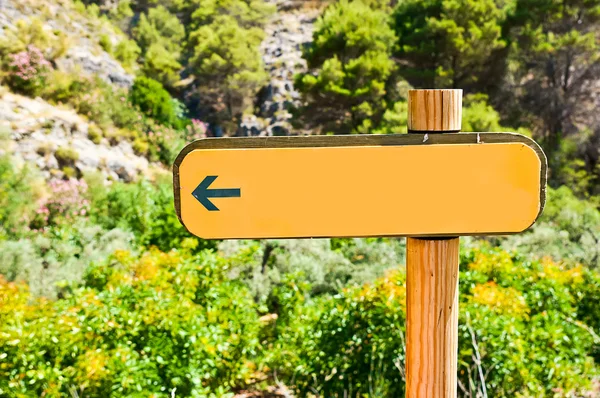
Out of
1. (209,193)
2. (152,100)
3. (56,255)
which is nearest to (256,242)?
(56,255)

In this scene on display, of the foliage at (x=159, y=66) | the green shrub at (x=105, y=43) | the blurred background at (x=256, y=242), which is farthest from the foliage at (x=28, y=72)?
the foliage at (x=159, y=66)

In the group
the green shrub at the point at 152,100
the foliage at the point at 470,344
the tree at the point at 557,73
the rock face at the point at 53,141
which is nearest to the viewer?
the foliage at the point at 470,344

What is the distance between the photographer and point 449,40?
34.0 feet

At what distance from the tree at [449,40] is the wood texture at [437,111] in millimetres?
10231

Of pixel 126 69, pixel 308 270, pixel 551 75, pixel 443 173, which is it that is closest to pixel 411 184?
pixel 443 173

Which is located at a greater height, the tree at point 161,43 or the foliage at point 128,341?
the tree at point 161,43

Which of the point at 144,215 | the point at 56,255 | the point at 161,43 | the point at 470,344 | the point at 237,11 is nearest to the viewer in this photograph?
the point at 470,344

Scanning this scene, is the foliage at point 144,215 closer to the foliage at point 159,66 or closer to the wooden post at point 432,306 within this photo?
the wooden post at point 432,306

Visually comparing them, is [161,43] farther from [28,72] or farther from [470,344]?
[470,344]

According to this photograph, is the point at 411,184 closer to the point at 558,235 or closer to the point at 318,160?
the point at 318,160

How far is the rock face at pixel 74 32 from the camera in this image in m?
11.3

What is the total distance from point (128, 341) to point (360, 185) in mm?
1833

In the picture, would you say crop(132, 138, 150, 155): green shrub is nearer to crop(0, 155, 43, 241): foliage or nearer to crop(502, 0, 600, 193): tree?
crop(0, 155, 43, 241): foliage

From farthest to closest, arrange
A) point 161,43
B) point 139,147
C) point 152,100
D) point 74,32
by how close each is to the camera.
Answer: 1. point 161,43
2. point 74,32
3. point 152,100
4. point 139,147
